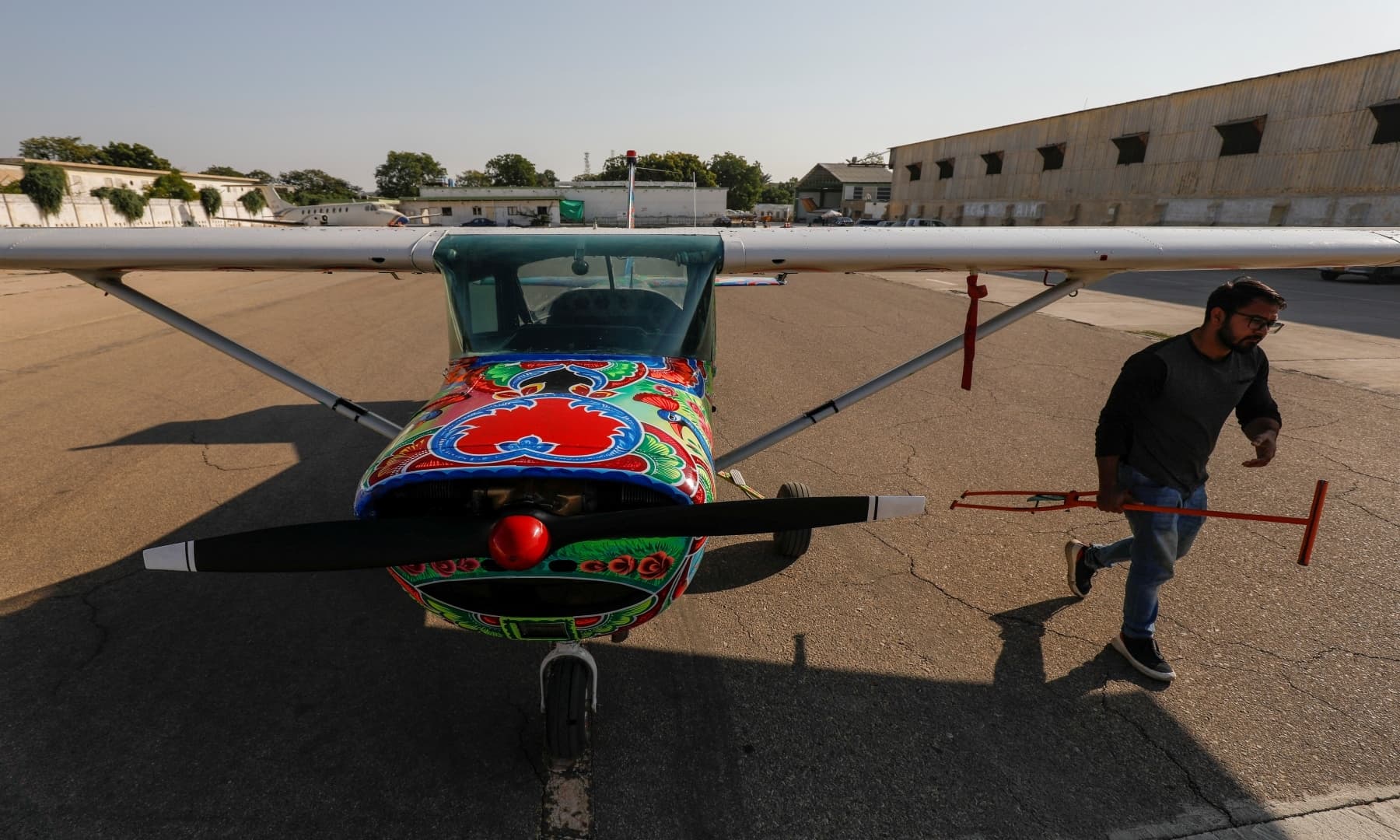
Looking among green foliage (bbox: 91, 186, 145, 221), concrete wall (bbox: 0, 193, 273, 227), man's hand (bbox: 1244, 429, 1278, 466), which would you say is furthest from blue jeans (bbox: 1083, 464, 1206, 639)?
green foliage (bbox: 91, 186, 145, 221)

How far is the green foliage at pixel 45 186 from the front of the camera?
144 ft

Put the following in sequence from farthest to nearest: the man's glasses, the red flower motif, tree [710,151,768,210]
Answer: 1. tree [710,151,768,210]
2. the man's glasses
3. the red flower motif

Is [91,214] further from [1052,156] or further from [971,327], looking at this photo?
[1052,156]

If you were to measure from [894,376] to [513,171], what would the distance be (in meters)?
134

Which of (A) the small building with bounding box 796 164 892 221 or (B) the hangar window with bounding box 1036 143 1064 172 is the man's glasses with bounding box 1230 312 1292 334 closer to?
(B) the hangar window with bounding box 1036 143 1064 172

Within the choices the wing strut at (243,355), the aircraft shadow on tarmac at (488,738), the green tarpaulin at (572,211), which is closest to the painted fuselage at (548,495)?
the aircraft shadow on tarmac at (488,738)

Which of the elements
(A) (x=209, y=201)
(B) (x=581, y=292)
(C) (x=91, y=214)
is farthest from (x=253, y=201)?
(B) (x=581, y=292)

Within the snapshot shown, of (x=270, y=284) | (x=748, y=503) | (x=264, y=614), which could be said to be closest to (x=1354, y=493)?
(x=748, y=503)

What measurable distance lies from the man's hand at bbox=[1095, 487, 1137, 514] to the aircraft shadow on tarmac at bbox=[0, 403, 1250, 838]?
930mm

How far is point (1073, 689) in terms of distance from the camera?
3342 millimetres

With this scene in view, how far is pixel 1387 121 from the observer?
2725 cm

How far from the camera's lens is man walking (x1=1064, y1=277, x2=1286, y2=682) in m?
3.04

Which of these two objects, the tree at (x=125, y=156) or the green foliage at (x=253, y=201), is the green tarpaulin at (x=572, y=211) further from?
the tree at (x=125, y=156)

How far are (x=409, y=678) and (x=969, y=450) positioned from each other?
5.21 m
